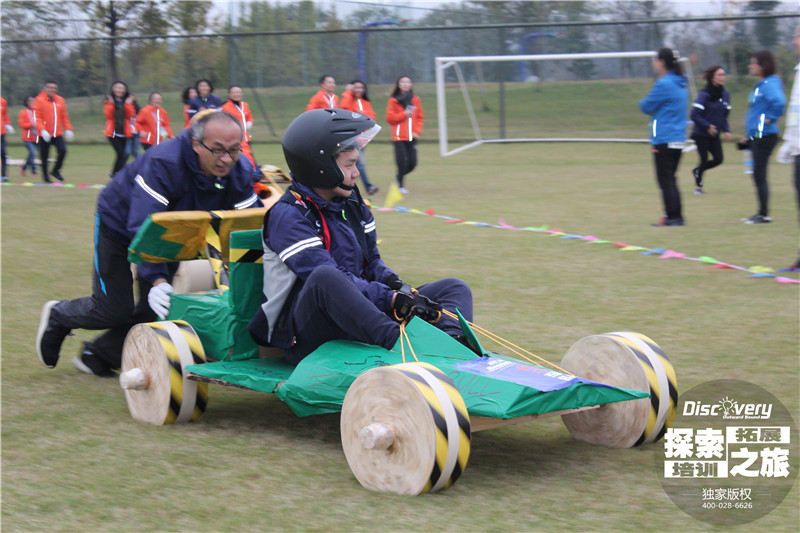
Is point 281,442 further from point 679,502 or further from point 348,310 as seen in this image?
point 679,502

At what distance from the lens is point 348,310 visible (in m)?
4.14

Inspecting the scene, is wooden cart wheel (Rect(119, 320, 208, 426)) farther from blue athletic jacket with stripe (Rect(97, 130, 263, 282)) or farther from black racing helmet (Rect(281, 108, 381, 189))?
black racing helmet (Rect(281, 108, 381, 189))

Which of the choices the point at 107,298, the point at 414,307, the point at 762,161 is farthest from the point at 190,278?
the point at 762,161

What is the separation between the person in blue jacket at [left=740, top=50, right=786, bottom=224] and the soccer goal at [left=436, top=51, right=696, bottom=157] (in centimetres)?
1138

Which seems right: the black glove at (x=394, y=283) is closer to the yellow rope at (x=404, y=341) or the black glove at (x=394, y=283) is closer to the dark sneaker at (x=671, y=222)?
the yellow rope at (x=404, y=341)

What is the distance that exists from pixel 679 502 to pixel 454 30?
75.7ft

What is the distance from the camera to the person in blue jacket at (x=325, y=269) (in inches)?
165

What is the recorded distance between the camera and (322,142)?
4.46m

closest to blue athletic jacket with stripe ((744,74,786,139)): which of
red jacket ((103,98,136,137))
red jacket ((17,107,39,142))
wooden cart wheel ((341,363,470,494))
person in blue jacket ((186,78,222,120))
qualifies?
wooden cart wheel ((341,363,470,494))

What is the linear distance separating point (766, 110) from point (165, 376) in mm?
8301

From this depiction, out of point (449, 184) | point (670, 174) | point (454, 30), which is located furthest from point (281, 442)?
point (454, 30)

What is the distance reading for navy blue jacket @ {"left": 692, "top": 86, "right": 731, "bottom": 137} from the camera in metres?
13.2

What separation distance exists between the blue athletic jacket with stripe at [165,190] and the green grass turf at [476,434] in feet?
3.41

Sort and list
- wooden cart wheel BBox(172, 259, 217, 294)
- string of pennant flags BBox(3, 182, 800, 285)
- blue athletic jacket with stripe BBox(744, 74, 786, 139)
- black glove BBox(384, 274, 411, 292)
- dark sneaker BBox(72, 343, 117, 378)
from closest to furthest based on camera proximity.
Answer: black glove BBox(384, 274, 411, 292) < wooden cart wheel BBox(172, 259, 217, 294) < dark sneaker BBox(72, 343, 117, 378) < string of pennant flags BBox(3, 182, 800, 285) < blue athletic jacket with stripe BBox(744, 74, 786, 139)
